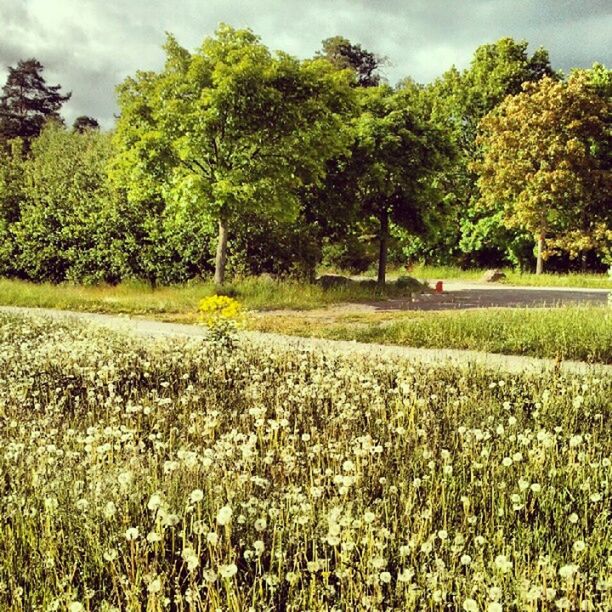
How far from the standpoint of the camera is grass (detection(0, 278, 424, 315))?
16.5 meters

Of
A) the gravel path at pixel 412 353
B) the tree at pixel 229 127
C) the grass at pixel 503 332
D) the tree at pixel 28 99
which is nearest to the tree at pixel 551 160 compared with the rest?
the tree at pixel 229 127

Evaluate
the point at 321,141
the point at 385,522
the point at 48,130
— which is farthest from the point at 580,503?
the point at 48,130

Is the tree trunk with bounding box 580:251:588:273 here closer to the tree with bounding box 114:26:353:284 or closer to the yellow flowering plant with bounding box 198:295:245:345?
the tree with bounding box 114:26:353:284

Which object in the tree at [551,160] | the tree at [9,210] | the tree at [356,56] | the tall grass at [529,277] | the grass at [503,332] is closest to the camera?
the grass at [503,332]

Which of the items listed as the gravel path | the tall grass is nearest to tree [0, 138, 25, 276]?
the gravel path

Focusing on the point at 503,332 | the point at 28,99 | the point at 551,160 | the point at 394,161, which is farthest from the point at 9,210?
the point at 28,99

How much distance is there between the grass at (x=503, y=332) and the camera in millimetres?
9727

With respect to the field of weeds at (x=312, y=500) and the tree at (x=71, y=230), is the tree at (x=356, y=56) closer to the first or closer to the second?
the tree at (x=71, y=230)

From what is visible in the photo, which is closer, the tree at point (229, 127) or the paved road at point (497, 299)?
the tree at point (229, 127)

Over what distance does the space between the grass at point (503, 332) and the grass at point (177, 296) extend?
3.82 metres

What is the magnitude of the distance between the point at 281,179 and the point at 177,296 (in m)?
4.23

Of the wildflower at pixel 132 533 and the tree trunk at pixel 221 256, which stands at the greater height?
the tree trunk at pixel 221 256

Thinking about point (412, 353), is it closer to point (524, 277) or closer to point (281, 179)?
point (281, 179)

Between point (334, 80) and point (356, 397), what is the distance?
1307cm
